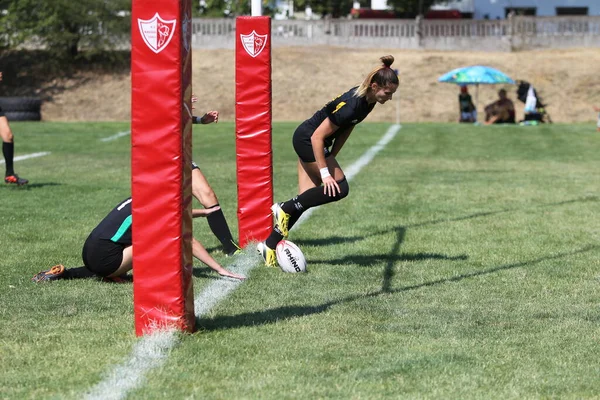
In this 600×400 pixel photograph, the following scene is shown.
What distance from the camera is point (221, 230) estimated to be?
9961 millimetres

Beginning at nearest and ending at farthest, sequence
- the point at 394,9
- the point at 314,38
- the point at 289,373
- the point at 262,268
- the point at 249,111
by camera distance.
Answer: the point at 289,373, the point at 262,268, the point at 249,111, the point at 314,38, the point at 394,9

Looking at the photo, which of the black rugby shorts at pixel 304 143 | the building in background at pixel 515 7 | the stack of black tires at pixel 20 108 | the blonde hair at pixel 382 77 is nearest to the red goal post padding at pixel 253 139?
the black rugby shorts at pixel 304 143

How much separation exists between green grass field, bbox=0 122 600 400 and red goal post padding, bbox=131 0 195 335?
27 centimetres

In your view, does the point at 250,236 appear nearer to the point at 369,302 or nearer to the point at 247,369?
the point at 369,302

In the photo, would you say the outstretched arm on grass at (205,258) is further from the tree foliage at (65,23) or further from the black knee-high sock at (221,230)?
the tree foliage at (65,23)

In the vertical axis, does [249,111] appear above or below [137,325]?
above

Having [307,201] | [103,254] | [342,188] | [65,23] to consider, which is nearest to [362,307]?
[342,188]

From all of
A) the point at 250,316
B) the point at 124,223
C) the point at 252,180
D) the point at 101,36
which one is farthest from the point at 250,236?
the point at 101,36

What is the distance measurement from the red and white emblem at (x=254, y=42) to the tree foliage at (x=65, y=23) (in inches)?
1473

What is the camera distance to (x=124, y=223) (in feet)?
26.5

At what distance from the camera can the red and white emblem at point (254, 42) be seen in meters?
10.2

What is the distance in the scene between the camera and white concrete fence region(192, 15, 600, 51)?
4959 centimetres

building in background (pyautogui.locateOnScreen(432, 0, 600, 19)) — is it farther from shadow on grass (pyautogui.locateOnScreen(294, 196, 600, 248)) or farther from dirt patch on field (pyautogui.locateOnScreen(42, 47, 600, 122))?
shadow on grass (pyautogui.locateOnScreen(294, 196, 600, 248))

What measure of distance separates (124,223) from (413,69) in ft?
125
